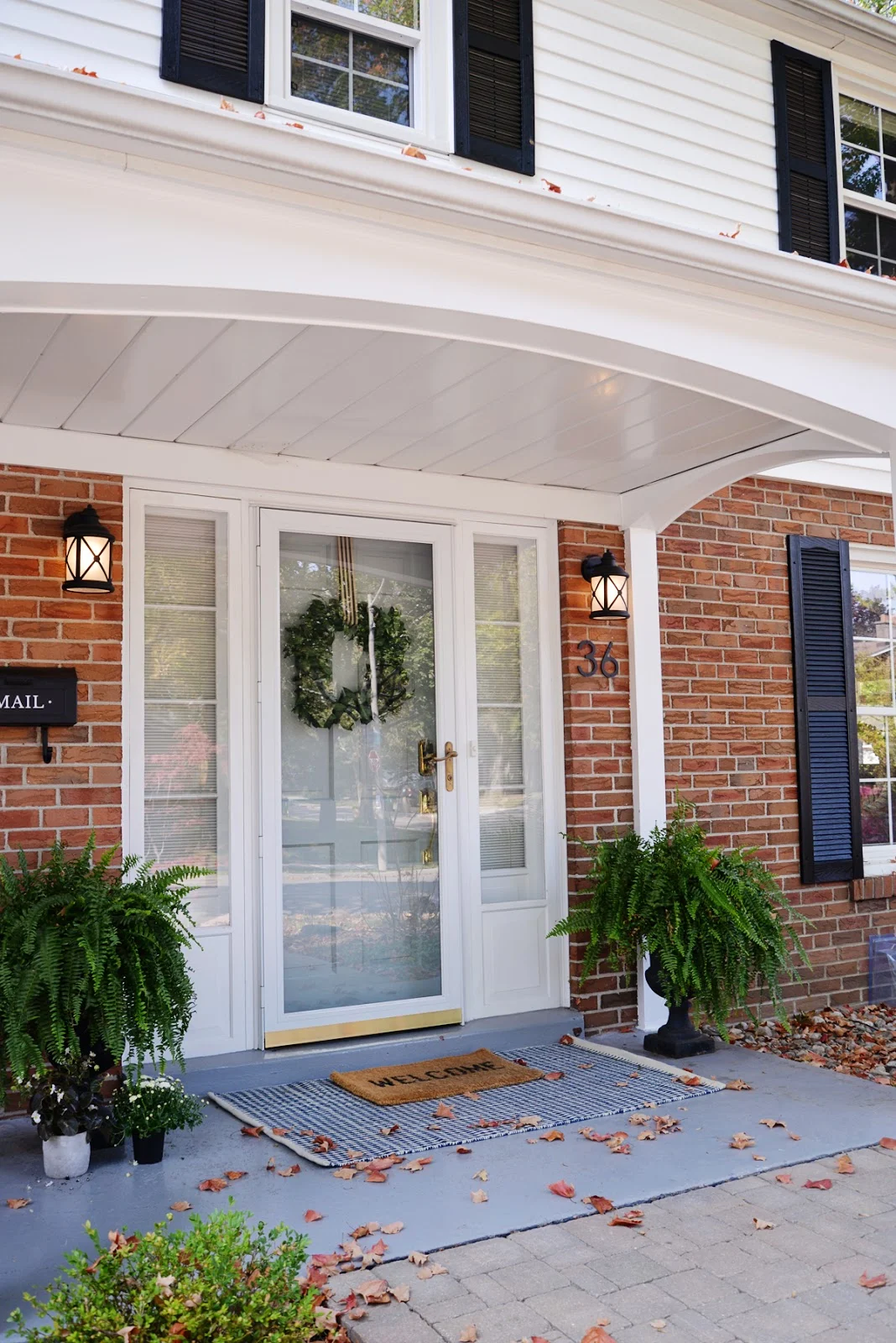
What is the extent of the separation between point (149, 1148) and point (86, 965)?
0.68m

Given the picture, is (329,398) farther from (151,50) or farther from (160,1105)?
(160,1105)

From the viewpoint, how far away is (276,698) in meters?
4.66

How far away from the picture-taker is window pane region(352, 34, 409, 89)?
13.9 ft

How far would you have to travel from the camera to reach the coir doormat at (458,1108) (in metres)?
3.71

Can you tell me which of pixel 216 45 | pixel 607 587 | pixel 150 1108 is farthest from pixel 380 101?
pixel 150 1108

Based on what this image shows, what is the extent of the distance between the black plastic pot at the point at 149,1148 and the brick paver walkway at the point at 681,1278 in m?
1.05

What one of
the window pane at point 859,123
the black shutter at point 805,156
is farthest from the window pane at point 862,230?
the black shutter at point 805,156

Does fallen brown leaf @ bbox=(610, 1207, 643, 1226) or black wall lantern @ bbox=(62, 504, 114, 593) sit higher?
black wall lantern @ bbox=(62, 504, 114, 593)

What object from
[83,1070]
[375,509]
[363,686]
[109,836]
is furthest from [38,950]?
[375,509]

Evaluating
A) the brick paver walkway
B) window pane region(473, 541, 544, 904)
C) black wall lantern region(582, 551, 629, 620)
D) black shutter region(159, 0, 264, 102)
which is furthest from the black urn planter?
black shutter region(159, 0, 264, 102)

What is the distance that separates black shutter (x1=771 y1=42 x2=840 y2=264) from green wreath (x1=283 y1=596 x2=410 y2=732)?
2.46 metres

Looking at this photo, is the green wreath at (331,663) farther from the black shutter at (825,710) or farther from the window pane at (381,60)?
the black shutter at (825,710)

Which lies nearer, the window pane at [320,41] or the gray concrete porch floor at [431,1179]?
the gray concrete porch floor at [431,1179]

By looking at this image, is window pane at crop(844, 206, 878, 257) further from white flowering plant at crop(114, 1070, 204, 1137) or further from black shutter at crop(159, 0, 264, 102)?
white flowering plant at crop(114, 1070, 204, 1137)
